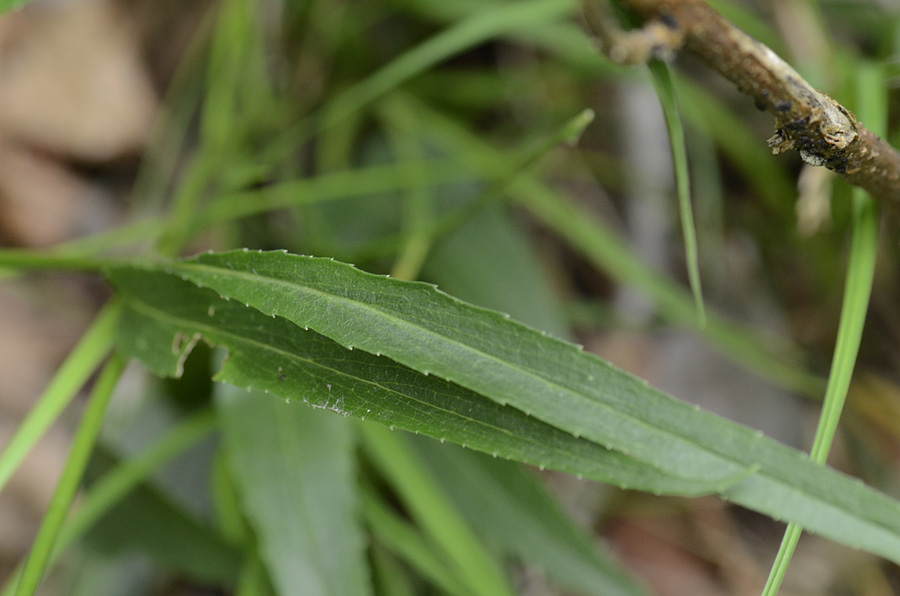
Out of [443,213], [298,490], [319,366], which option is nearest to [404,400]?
[319,366]

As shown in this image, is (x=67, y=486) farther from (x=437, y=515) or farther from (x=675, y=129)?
(x=675, y=129)

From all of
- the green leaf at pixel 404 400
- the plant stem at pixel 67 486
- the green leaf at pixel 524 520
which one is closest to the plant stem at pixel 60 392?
the plant stem at pixel 67 486

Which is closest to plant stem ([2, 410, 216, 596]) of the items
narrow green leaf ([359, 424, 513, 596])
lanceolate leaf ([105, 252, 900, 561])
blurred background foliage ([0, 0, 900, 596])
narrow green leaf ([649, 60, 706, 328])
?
blurred background foliage ([0, 0, 900, 596])

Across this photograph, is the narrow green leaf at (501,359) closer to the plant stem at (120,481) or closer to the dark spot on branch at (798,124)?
the dark spot on branch at (798,124)

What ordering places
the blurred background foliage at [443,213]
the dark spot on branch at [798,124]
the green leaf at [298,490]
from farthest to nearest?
1. the blurred background foliage at [443,213]
2. the green leaf at [298,490]
3. the dark spot on branch at [798,124]

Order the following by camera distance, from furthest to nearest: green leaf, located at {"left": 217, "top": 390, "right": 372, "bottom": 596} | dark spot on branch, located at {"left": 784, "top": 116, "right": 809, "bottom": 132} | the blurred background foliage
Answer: the blurred background foliage
green leaf, located at {"left": 217, "top": 390, "right": 372, "bottom": 596}
dark spot on branch, located at {"left": 784, "top": 116, "right": 809, "bottom": 132}

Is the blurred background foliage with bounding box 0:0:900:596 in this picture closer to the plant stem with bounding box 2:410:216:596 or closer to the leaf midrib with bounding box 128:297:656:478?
the plant stem with bounding box 2:410:216:596
